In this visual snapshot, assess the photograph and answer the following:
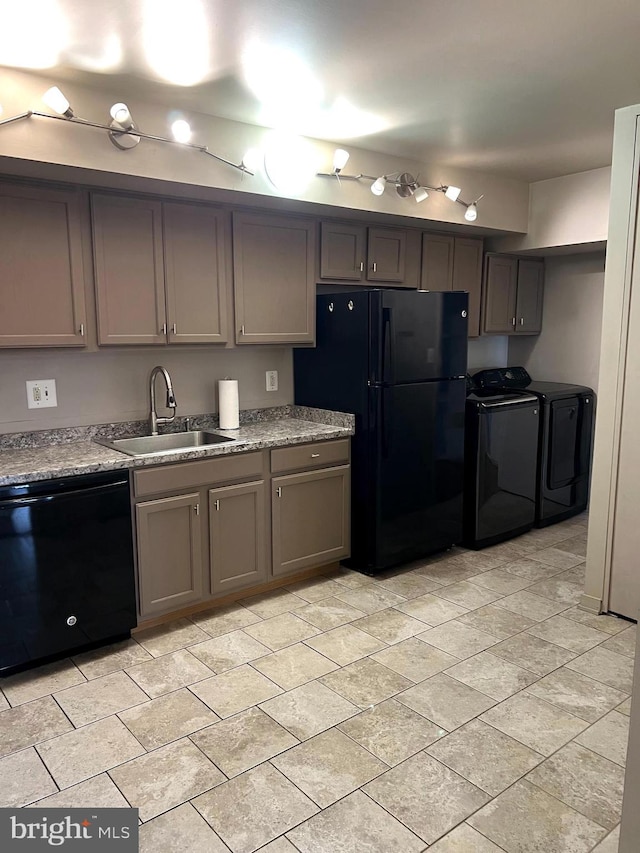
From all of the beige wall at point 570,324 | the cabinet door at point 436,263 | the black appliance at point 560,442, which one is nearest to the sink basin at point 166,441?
the cabinet door at point 436,263

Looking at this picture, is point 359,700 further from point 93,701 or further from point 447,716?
point 93,701

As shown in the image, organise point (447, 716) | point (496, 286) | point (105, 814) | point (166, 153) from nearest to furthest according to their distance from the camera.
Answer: point (105, 814) → point (447, 716) → point (166, 153) → point (496, 286)

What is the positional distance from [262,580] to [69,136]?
2264 mm

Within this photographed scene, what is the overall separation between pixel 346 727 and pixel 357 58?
2472 millimetres

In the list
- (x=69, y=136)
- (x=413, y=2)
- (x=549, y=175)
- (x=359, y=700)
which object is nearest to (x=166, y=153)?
(x=69, y=136)

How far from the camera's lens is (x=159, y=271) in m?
3.09

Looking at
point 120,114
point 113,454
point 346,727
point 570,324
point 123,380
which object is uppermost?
point 120,114

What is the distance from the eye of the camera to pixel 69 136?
8.20 feet

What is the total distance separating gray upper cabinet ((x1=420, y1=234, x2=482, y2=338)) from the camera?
4.28m

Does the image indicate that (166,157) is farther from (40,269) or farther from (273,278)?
(273,278)

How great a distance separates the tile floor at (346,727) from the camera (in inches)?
71.8

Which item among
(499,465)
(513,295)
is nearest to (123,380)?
(499,465)

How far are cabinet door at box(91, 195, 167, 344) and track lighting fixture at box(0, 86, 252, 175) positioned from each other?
344 millimetres

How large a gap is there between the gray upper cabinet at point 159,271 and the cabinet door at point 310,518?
2.96 ft
